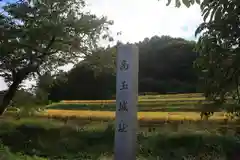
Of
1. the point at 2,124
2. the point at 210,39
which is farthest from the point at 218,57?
the point at 2,124

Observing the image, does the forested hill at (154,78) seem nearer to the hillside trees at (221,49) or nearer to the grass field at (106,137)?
the grass field at (106,137)

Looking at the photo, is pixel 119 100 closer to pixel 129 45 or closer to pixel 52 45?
pixel 129 45

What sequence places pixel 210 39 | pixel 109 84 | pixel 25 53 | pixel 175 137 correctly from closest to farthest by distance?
pixel 210 39 < pixel 25 53 < pixel 175 137 < pixel 109 84

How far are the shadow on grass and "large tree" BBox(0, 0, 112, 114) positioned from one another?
7.23 ft

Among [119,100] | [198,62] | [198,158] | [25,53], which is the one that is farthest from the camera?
[25,53]

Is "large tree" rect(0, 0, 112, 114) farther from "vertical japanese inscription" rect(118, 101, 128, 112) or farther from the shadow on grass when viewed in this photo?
"vertical japanese inscription" rect(118, 101, 128, 112)

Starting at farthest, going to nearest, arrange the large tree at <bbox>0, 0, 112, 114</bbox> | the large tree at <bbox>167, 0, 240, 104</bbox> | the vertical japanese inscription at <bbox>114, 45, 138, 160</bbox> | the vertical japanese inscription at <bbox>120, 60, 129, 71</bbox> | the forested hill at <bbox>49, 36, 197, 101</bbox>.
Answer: the forested hill at <bbox>49, 36, 197, 101</bbox>
the large tree at <bbox>0, 0, 112, 114</bbox>
the vertical japanese inscription at <bbox>120, 60, 129, 71</bbox>
the vertical japanese inscription at <bbox>114, 45, 138, 160</bbox>
the large tree at <bbox>167, 0, 240, 104</bbox>

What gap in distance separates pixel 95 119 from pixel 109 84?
420 inches

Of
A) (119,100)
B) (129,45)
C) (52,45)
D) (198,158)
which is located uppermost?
(52,45)


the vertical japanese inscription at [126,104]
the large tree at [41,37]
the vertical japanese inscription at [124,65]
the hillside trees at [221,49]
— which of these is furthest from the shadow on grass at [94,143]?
the hillside trees at [221,49]

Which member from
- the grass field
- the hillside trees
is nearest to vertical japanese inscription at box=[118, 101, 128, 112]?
the hillside trees

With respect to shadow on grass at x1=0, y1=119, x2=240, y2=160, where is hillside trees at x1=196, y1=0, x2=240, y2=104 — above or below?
above

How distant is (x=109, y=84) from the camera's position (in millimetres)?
27422

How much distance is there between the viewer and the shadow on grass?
1213 cm
